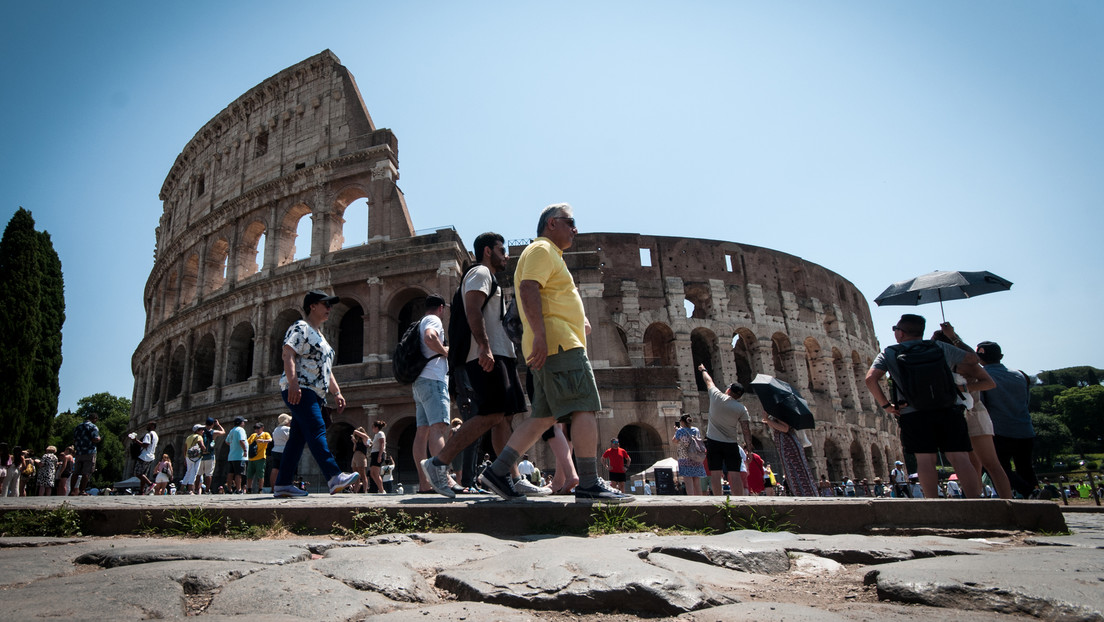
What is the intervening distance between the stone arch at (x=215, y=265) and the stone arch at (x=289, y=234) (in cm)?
322

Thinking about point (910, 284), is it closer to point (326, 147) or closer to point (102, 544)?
point (102, 544)

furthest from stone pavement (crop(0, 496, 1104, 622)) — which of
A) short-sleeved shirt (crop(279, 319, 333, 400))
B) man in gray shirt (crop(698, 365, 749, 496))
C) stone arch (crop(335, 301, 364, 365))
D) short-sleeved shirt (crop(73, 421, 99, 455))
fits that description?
stone arch (crop(335, 301, 364, 365))

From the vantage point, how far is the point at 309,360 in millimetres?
4809

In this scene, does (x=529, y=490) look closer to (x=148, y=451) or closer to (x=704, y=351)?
(x=148, y=451)

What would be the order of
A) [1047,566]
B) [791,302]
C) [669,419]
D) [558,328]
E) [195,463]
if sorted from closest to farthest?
[1047,566] < [558,328] < [195,463] < [669,419] < [791,302]

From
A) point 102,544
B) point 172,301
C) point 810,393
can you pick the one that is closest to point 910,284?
point 102,544

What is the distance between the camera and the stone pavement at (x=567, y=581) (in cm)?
168

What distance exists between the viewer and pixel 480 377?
13.4 feet

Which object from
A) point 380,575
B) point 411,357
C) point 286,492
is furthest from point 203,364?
point 380,575

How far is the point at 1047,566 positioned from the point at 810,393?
74.8ft

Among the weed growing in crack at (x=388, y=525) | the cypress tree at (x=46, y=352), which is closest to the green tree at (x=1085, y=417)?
the weed growing in crack at (x=388, y=525)

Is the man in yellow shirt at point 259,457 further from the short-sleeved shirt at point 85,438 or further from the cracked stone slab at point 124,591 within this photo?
the cracked stone slab at point 124,591

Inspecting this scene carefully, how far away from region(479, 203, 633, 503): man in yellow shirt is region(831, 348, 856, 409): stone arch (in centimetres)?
2421

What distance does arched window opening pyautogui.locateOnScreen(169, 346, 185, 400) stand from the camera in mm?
22859
